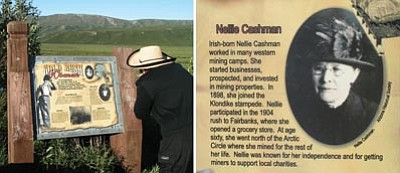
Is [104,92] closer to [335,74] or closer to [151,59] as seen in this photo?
[151,59]

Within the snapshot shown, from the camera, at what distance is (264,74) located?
3986mm

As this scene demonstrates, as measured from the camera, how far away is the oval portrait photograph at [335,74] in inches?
156

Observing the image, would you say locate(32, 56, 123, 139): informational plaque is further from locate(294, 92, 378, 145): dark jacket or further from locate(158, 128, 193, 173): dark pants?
locate(294, 92, 378, 145): dark jacket

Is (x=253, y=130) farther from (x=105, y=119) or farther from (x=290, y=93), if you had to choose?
(x=105, y=119)

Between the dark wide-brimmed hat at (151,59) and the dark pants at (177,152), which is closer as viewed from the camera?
the dark pants at (177,152)

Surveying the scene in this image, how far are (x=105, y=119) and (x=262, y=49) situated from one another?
3.95m

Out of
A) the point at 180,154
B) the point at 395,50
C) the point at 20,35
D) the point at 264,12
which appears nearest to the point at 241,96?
the point at 264,12

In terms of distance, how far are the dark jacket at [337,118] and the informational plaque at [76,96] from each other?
154 inches

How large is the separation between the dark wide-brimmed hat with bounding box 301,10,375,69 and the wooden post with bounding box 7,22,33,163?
3853mm

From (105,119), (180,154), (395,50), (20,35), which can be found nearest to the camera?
(395,50)

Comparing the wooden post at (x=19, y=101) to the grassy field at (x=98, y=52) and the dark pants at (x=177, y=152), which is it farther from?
the grassy field at (x=98, y=52)

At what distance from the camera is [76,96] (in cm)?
733

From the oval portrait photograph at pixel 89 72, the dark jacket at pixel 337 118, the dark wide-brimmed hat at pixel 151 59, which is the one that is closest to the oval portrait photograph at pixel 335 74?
the dark jacket at pixel 337 118

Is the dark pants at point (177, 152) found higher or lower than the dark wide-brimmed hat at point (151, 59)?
lower
